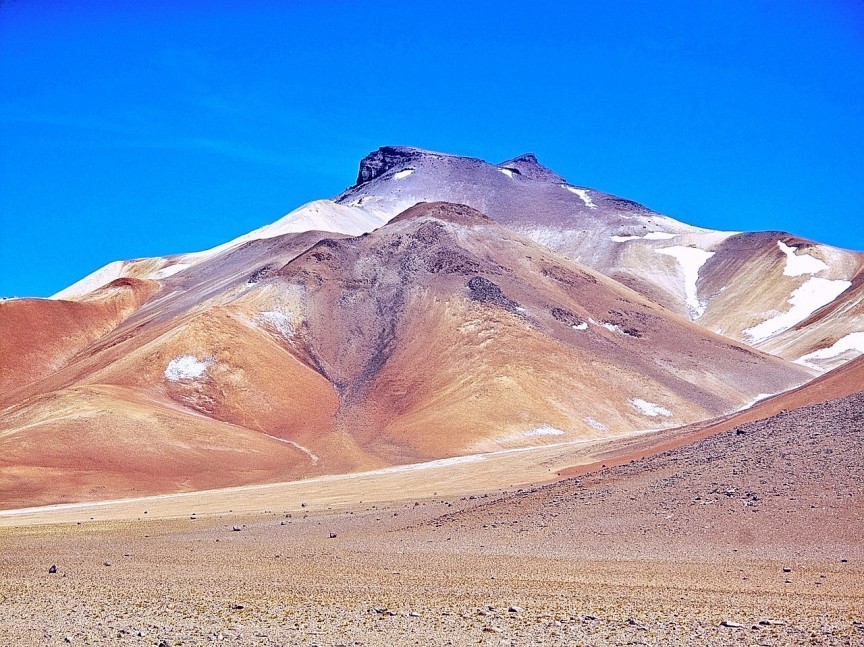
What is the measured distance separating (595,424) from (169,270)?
85408 mm

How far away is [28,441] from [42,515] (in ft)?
50.9

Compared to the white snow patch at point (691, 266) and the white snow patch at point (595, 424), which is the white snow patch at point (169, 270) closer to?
the white snow patch at point (691, 266)

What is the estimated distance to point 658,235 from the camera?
177 m

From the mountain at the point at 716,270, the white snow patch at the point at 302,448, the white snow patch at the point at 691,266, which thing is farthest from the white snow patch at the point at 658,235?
the white snow patch at the point at 302,448

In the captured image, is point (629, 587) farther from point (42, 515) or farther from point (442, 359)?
point (442, 359)

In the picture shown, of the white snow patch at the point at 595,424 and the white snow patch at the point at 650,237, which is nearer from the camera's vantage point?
the white snow patch at the point at 595,424

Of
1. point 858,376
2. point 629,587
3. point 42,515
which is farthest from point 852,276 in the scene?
point 629,587

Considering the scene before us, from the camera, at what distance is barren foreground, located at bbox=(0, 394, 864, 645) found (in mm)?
16359

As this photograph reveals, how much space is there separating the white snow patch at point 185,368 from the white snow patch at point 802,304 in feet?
267

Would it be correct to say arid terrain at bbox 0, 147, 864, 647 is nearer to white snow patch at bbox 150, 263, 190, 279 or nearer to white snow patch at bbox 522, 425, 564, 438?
white snow patch at bbox 522, 425, 564, 438

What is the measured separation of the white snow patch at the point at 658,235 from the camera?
→ 175 metres

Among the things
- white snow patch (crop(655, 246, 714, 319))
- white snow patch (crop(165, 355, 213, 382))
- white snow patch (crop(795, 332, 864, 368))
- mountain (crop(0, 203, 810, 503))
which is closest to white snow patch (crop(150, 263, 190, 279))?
mountain (crop(0, 203, 810, 503))

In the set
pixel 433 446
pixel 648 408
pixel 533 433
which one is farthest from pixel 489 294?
pixel 433 446

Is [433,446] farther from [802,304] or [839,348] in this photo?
[802,304]
